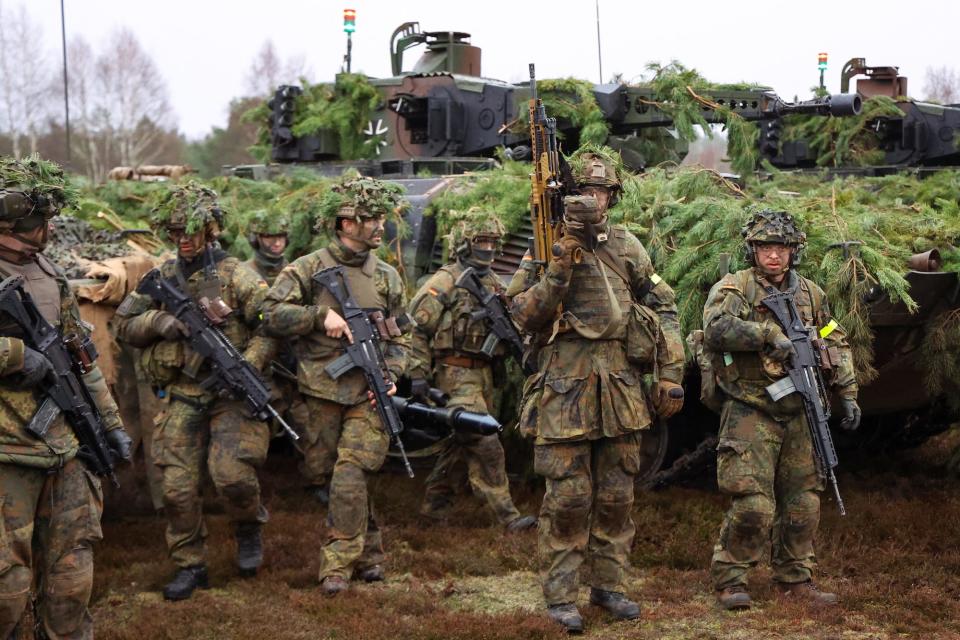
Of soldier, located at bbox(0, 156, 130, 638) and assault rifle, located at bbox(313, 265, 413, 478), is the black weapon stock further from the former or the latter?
soldier, located at bbox(0, 156, 130, 638)

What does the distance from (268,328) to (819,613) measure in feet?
9.95

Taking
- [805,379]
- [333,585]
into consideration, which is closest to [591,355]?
[805,379]

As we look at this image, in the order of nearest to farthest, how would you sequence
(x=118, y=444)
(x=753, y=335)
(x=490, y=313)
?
(x=118, y=444) → (x=753, y=335) → (x=490, y=313)

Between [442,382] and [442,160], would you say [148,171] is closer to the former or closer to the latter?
[442,160]

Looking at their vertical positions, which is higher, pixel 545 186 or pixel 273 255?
pixel 545 186

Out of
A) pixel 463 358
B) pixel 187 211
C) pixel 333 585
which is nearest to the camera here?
pixel 333 585

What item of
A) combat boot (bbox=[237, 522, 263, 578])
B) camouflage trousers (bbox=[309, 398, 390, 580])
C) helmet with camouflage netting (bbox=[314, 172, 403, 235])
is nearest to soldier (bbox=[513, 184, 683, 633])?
camouflage trousers (bbox=[309, 398, 390, 580])

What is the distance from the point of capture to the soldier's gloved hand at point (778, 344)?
6.09 meters

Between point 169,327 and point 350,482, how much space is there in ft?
3.94

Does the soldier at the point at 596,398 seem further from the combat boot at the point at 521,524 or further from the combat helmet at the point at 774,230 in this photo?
the combat boot at the point at 521,524

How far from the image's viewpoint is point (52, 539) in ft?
16.6

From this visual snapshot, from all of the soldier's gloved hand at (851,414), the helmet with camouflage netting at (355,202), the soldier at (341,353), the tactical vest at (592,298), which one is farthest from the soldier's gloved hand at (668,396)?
the helmet with camouflage netting at (355,202)

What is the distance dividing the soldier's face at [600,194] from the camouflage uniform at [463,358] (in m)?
1.97

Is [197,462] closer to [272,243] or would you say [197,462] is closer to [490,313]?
[272,243]
